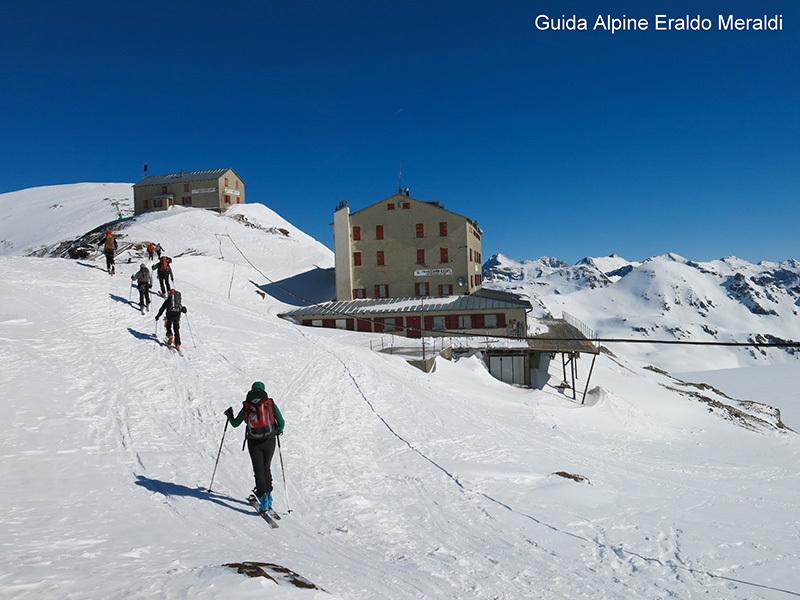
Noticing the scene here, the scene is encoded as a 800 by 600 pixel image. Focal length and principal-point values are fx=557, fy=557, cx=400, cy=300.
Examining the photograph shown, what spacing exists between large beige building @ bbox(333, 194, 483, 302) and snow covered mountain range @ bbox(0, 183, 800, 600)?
72.0 feet

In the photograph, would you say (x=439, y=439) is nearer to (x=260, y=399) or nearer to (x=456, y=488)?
(x=456, y=488)

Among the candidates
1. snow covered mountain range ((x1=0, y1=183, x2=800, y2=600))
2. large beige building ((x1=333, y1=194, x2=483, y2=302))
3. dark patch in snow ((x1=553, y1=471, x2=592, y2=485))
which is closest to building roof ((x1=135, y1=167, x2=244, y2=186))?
large beige building ((x1=333, y1=194, x2=483, y2=302))

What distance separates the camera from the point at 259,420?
8.70 meters

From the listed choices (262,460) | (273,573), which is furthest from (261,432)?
(273,573)

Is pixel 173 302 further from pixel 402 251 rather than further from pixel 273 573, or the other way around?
pixel 402 251

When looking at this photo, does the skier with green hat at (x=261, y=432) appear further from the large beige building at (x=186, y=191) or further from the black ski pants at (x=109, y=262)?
the large beige building at (x=186, y=191)

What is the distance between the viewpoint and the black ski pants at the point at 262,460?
8734 millimetres

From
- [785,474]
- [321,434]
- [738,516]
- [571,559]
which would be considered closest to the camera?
[571,559]

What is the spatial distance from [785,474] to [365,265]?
1461 inches

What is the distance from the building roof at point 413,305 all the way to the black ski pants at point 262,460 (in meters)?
35.2

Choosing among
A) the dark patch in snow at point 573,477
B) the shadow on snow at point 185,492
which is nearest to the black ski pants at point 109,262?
the shadow on snow at point 185,492

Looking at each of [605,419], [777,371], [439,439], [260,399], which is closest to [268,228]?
[605,419]

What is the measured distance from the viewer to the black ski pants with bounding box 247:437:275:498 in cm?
873

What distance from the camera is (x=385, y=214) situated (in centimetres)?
5047
